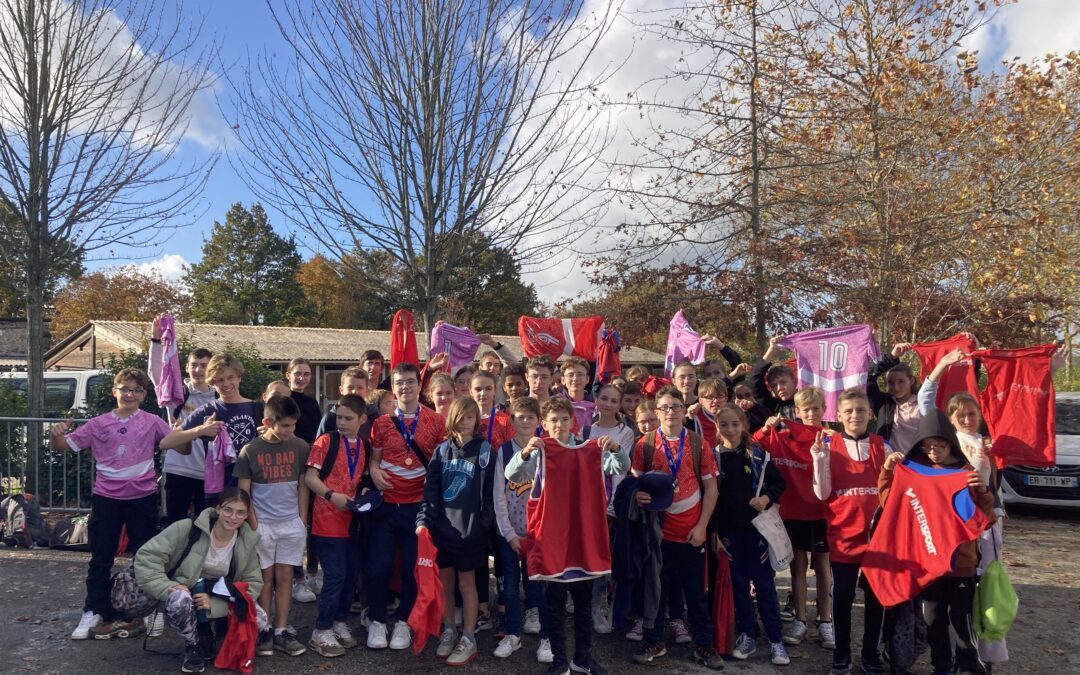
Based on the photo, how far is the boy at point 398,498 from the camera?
5035 millimetres

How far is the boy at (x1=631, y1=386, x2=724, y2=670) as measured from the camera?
4746mm

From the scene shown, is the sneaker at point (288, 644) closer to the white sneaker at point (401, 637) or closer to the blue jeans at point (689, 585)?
the white sneaker at point (401, 637)

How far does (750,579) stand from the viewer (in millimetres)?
4945

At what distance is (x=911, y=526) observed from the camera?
434cm

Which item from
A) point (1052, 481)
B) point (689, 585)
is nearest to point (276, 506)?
point (689, 585)

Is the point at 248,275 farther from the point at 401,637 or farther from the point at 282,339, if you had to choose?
the point at 401,637

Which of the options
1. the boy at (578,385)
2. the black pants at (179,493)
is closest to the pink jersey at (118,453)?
the black pants at (179,493)

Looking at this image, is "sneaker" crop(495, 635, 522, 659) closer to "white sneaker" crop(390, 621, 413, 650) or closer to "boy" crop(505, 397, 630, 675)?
"boy" crop(505, 397, 630, 675)

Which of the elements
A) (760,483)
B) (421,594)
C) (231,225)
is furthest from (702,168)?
(231,225)

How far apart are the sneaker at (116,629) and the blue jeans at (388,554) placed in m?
1.65

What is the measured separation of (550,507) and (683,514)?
94 cm

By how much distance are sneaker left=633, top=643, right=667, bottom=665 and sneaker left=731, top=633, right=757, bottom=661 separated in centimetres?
47

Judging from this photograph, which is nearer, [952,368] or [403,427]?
[403,427]

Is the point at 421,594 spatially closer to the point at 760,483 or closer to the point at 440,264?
the point at 760,483
